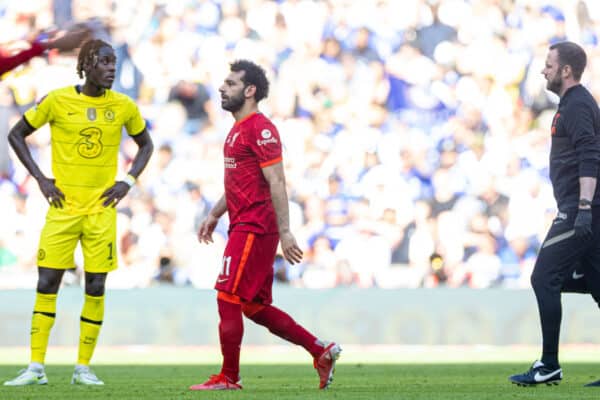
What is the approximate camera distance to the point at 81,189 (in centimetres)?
813

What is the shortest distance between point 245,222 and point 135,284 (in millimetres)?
6763

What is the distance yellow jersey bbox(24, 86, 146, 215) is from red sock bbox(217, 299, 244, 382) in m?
1.43

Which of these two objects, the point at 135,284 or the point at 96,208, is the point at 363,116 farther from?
the point at 96,208

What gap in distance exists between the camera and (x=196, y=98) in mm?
14438

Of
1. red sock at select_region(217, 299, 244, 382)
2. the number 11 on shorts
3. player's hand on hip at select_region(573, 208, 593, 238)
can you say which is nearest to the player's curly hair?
the number 11 on shorts

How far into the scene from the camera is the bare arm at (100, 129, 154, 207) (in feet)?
26.9

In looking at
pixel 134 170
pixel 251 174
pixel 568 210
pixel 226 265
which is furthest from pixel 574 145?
pixel 134 170

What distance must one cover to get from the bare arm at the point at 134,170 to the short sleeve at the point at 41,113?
23.6 inches

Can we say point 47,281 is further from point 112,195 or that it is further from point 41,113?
point 41,113

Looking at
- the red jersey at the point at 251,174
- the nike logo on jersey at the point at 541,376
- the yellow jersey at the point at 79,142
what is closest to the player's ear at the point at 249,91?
the red jersey at the point at 251,174

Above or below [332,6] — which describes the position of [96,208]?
below

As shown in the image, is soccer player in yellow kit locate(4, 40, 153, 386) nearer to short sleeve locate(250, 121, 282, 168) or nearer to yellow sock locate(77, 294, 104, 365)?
yellow sock locate(77, 294, 104, 365)

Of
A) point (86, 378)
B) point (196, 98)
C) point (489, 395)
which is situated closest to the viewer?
point (489, 395)

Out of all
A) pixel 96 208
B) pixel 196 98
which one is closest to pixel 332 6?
pixel 196 98
